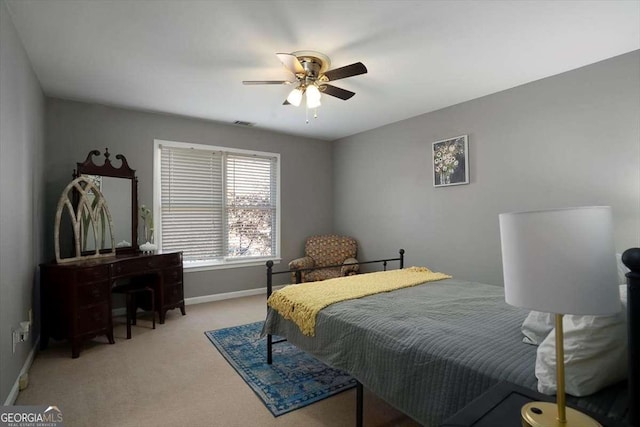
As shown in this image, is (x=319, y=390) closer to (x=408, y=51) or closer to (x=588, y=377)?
(x=588, y=377)

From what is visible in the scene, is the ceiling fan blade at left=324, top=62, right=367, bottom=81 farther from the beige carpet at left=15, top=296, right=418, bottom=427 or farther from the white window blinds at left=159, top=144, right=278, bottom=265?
the white window blinds at left=159, top=144, right=278, bottom=265

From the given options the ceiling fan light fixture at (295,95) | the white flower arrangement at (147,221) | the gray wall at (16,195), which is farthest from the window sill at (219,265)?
the ceiling fan light fixture at (295,95)

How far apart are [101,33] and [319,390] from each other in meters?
3.02

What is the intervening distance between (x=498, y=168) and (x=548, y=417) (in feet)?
10.1

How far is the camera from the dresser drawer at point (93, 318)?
9.31ft

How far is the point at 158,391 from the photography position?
224 centimetres

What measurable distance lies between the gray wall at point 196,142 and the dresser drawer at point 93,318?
105 cm

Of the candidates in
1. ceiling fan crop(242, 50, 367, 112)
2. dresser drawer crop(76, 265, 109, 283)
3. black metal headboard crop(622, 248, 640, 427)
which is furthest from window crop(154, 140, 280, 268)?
black metal headboard crop(622, 248, 640, 427)

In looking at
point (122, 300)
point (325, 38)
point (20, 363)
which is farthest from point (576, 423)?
point (122, 300)

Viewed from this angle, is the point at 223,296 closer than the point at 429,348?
No

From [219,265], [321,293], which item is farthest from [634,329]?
[219,265]

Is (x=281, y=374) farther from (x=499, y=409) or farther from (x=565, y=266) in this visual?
(x=565, y=266)

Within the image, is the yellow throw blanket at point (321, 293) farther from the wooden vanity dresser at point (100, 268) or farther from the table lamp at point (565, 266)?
the wooden vanity dresser at point (100, 268)

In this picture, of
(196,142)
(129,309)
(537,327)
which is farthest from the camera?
(196,142)
